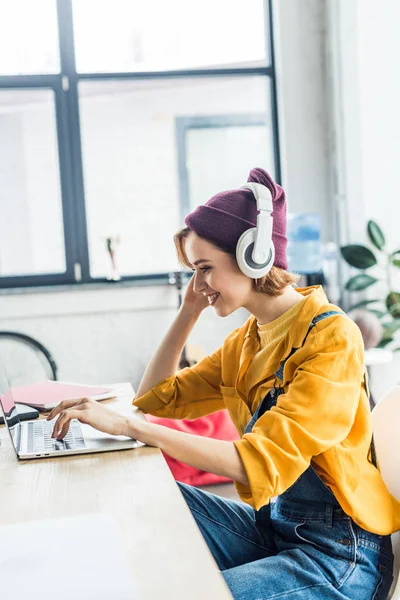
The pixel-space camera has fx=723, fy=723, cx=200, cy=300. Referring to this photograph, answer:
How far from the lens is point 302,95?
4.09 metres

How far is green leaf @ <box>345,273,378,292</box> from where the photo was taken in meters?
3.70

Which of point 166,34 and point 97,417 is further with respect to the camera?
point 166,34

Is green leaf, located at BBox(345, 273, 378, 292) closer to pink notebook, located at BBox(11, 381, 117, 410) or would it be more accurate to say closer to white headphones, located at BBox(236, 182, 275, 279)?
pink notebook, located at BBox(11, 381, 117, 410)

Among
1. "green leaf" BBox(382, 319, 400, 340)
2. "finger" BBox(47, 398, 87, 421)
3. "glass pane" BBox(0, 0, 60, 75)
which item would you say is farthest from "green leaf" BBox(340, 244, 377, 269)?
"finger" BBox(47, 398, 87, 421)

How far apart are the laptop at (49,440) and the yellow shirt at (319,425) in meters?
0.26

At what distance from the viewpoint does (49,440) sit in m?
1.33

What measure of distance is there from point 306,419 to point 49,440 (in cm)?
49

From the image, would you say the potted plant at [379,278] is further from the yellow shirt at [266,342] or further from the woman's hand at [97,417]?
the woman's hand at [97,417]

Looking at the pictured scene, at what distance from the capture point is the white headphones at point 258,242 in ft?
Answer: 4.31

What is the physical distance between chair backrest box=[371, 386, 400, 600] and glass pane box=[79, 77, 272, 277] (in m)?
2.90

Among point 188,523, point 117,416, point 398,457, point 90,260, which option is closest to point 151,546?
point 188,523

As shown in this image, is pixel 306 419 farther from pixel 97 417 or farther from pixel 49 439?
pixel 49 439

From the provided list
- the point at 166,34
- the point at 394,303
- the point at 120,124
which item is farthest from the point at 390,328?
the point at 166,34

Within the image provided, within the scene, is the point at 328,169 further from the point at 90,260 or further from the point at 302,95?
the point at 90,260
